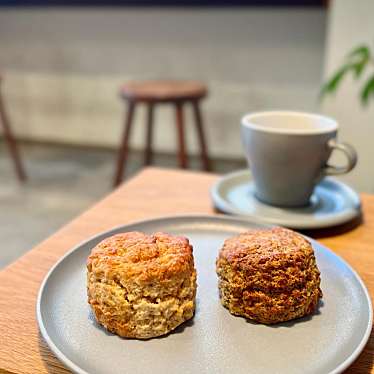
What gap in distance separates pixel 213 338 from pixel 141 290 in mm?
71

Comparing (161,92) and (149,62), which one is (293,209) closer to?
(161,92)

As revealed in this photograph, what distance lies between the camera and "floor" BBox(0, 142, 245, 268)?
5.45 feet

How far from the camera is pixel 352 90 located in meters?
1.76

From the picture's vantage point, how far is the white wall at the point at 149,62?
2.14 metres

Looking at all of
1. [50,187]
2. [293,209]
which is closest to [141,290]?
[293,209]

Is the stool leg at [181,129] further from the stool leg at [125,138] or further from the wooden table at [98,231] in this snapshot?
the wooden table at [98,231]

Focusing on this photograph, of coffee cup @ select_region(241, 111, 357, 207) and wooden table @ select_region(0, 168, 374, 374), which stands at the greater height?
coffee cup @ select_region(241, 111, 357, 207)

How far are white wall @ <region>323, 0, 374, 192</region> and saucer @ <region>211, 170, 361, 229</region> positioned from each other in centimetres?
113

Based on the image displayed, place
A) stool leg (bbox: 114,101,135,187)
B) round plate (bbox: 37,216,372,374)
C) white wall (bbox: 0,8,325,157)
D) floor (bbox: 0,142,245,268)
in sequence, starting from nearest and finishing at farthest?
round plate (bbox: 37,216,372,374), floor (bbox: 0,142,245,268), stool leg (bbox: 114,101,135,187), white wall (bbox: 0,8,325,157)

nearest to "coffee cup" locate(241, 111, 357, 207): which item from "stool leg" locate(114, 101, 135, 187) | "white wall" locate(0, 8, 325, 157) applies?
"stool leg" locate(114, 101, 135, 187)

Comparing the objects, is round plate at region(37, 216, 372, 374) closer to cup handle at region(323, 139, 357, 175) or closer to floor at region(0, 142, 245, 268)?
cup handle at region(323, 139, 357, 175)

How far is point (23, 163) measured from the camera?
2.39m

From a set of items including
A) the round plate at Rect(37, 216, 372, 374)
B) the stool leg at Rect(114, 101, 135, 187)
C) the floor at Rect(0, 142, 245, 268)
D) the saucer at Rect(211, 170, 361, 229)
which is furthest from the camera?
the stool leg at Rect(114, 101, 135, 187)

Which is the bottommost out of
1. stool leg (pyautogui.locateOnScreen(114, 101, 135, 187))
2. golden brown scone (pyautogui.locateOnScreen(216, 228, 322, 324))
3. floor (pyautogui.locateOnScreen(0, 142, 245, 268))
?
floor (pyautogui.locateOnScreen(0, 142, 245, 268))
